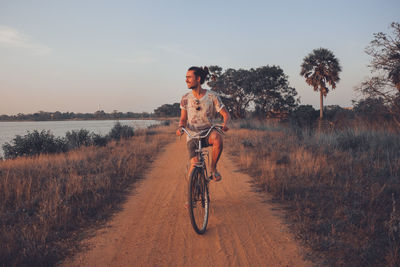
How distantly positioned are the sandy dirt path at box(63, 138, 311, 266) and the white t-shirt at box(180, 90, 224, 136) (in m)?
1.69

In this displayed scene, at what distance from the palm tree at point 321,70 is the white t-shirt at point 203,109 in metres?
29.3

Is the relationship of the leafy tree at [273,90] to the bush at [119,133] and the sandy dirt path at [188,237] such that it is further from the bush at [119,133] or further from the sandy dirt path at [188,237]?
the sandy dirt path at [188,237]

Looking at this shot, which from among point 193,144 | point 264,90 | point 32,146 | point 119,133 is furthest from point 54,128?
point 193,144

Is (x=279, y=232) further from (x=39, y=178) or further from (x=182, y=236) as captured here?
(x=39, y=178)

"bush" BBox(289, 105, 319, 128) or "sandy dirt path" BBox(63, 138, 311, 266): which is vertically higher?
"bush" BBox(289, 105, 319, 128)

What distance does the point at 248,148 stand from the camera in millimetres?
12234

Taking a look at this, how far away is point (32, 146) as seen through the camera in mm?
12016

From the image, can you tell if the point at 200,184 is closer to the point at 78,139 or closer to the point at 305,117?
the point at 78,139

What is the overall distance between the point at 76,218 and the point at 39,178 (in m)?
2.96

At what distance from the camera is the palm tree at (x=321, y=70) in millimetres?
30188

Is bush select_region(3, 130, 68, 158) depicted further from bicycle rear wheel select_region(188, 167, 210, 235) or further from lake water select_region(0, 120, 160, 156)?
bicycle rear wheel select_region(188, 167, 210, 235)

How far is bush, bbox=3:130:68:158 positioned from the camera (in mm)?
11797

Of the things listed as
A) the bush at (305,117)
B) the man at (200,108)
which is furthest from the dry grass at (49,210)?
the bush at (305,117)

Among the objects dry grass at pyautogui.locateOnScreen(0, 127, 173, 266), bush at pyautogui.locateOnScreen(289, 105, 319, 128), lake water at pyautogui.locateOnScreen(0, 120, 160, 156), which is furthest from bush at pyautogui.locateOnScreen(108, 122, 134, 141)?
bush at pyautogui.locateOnScreen(289, 105, 319, 128)
